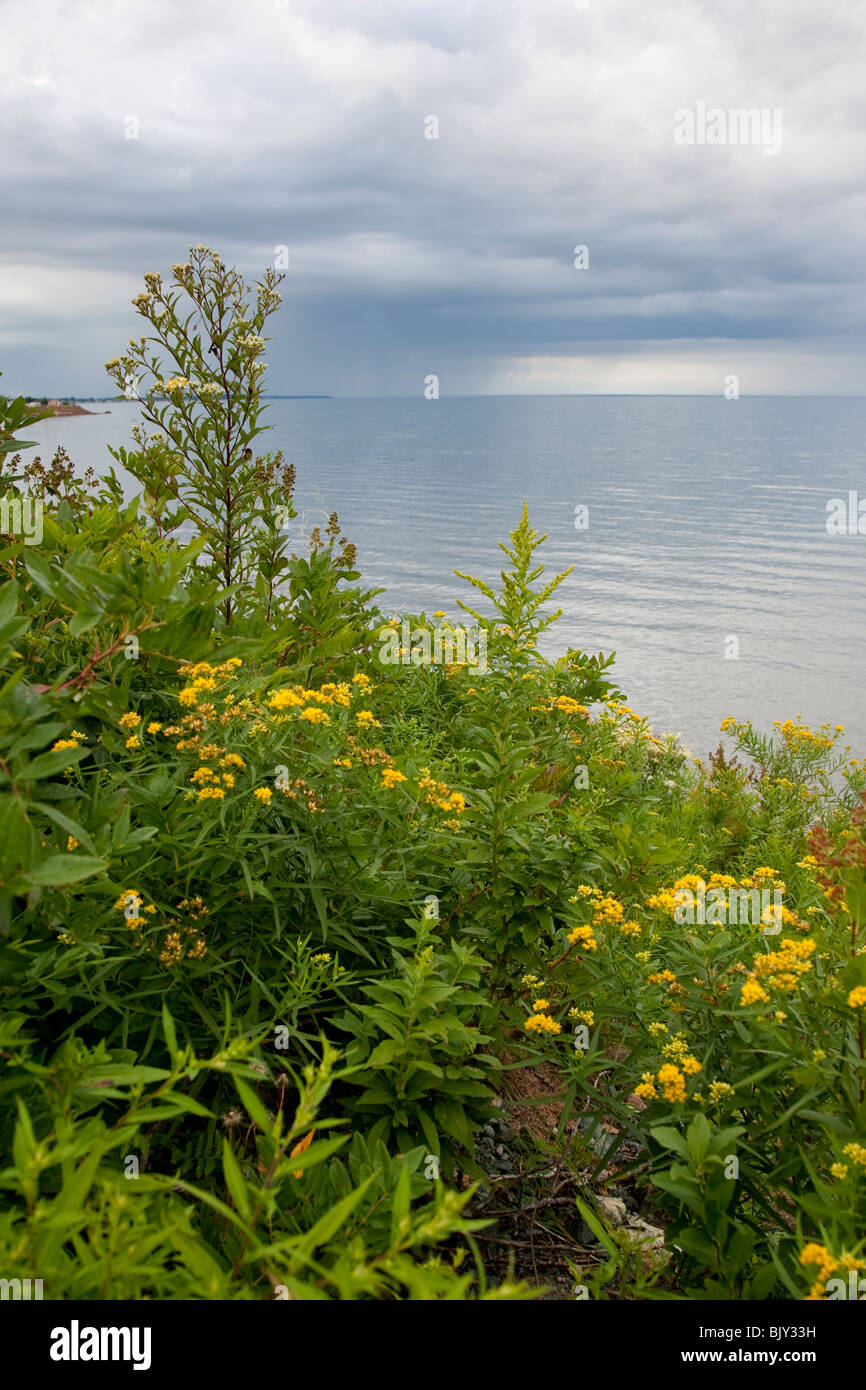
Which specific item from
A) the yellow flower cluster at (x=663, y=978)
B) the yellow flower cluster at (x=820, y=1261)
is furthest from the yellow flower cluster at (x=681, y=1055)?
the yellow flower cluster at (x=820, y=1261)

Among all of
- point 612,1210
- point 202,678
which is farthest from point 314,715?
point 612,1210

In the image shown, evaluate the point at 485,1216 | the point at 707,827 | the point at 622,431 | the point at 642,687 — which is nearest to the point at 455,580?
the point at 642,687

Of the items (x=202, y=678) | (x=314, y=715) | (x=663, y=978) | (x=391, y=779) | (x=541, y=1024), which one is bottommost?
(x=541, y=1024)

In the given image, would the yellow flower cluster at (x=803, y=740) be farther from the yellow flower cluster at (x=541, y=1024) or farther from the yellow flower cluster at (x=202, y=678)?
the yellow flower cluster at (x=202, y=678)

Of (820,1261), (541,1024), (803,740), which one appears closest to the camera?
(820,1261)

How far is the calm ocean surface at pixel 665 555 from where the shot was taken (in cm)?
1709

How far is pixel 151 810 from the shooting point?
7.48 feet

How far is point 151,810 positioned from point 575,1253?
5.80 feet

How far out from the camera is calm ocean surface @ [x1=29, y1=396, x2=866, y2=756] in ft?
56.1

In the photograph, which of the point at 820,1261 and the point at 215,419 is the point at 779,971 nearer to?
the point at 820,1261

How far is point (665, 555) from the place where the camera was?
114 ft

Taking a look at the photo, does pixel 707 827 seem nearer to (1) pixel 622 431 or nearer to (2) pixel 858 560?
(2) pixel 858 560
